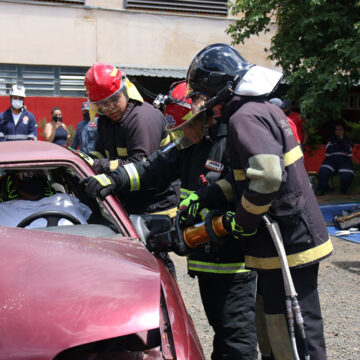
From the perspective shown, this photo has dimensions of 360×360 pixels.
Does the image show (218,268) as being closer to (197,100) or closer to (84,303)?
(197,100)

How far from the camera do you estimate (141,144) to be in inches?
128

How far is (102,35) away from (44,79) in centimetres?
181

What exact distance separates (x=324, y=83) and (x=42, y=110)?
647cm

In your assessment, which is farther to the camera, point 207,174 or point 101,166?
point 101,166

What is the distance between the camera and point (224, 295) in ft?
8.18

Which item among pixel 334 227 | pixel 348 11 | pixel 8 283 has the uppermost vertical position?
pixel 348 11

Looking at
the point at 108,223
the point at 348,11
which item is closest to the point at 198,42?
the point at 348,11

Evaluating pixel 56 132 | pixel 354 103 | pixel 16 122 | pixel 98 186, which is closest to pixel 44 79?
pixel 56 132

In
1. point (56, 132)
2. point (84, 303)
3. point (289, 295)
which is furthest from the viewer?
point (56, 132)

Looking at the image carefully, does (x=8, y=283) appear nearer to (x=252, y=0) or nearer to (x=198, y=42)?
(x=252, y=0)

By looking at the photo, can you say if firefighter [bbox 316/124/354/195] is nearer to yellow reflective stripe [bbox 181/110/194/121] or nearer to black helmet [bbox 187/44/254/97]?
yellow reflective stripe [bbox 181/110/194/121]

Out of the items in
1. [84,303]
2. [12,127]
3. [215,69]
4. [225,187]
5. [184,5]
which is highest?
[184,5]

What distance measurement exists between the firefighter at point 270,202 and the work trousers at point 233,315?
0.26m

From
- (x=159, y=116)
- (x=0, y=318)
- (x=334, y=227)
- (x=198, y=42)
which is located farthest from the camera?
(x=198, y=42)
